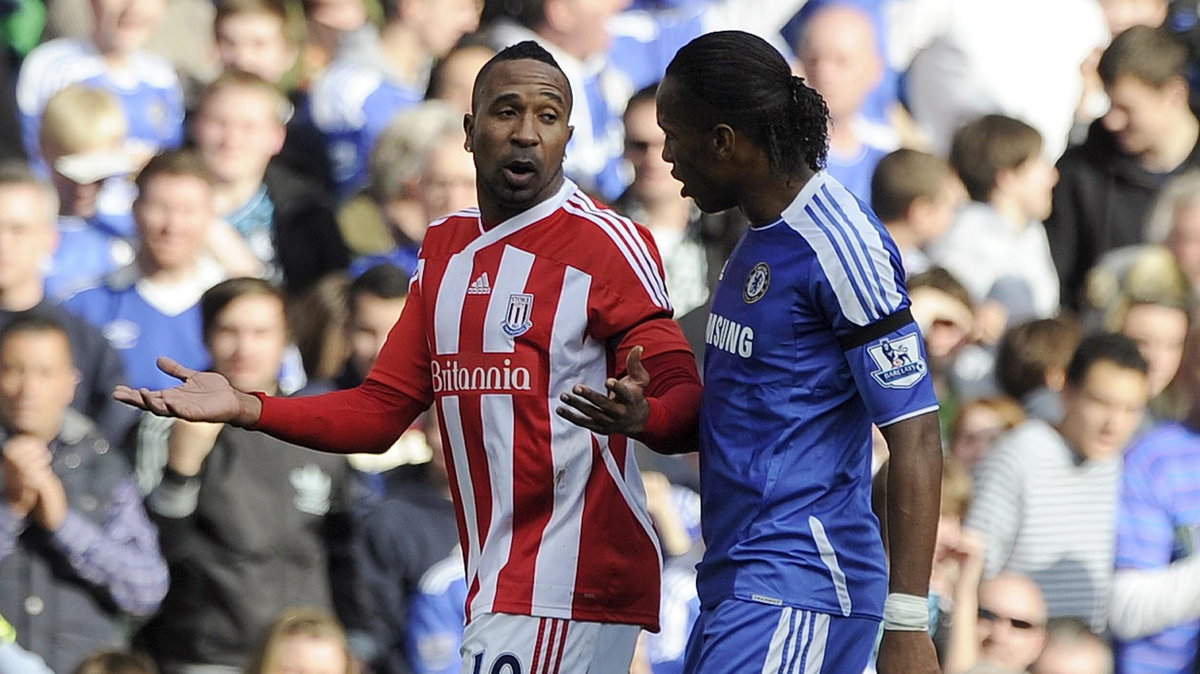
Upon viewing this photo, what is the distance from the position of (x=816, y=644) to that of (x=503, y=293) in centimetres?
108

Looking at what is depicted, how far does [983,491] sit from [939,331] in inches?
31.3

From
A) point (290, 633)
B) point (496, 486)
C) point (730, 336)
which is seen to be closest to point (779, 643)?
point (730, 336)

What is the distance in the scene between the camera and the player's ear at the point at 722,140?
15.6 ft

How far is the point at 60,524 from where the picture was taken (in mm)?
7141

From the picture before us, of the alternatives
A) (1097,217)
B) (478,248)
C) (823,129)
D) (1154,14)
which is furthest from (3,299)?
(1154,14)

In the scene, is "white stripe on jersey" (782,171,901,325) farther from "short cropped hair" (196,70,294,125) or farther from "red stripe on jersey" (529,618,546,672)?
"short cropped hair" (196,70,294,125)

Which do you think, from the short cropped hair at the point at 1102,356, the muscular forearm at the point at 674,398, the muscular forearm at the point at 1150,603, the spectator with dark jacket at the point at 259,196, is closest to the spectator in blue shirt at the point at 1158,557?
the muscular forearm at the point at 1150,603

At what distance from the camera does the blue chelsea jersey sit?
15.1 feet

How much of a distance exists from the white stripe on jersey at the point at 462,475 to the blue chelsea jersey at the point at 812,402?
627 mm

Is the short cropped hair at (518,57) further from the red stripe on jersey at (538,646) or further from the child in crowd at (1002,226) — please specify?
the child in crowd at (1002,226)

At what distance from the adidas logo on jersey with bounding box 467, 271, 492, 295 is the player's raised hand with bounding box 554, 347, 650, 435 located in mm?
520

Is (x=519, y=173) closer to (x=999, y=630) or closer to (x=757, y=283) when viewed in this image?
(x=757, y=283)

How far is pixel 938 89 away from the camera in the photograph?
10047 millimetres

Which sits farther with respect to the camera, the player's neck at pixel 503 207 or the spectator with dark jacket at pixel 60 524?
the spectator with dark jacket at pixel 60 524
